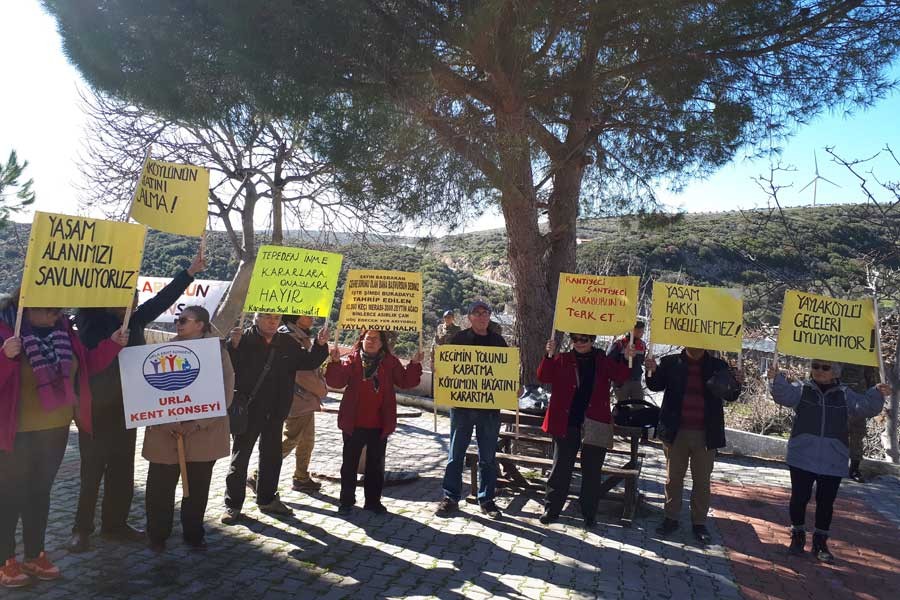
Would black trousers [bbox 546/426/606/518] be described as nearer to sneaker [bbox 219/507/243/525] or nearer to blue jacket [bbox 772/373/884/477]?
blue jacket [bbox 772/373/884/477]

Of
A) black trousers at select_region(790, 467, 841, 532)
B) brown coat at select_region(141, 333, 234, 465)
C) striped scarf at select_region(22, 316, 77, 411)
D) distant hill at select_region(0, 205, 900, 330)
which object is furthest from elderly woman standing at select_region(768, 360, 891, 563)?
distant hill at select_region(0, 205, 900, 330)

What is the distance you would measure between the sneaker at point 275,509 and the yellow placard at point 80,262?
2.09 m

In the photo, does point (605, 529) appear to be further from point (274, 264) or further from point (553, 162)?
point (553, 162)

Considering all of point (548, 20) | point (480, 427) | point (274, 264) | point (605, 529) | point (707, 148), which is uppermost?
point (548, 20)

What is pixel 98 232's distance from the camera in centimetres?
443

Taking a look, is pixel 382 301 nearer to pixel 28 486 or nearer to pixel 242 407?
pixel 242 407

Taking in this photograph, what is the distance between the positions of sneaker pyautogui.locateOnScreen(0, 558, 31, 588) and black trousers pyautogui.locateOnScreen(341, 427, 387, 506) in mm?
2434

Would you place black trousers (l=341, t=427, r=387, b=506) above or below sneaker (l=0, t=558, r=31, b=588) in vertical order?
above

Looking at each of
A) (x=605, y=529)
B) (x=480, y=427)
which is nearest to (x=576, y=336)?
(x=480, y=427)

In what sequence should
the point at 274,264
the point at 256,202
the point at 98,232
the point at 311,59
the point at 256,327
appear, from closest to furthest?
the point at 98,232
the point at 256,327
the point at 274,264
the point at 311,59
the point at 256,202

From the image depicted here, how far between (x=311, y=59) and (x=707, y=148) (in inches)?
220

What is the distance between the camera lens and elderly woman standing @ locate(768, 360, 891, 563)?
543cm

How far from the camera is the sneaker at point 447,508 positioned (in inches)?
235

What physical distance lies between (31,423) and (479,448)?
3430 mm
